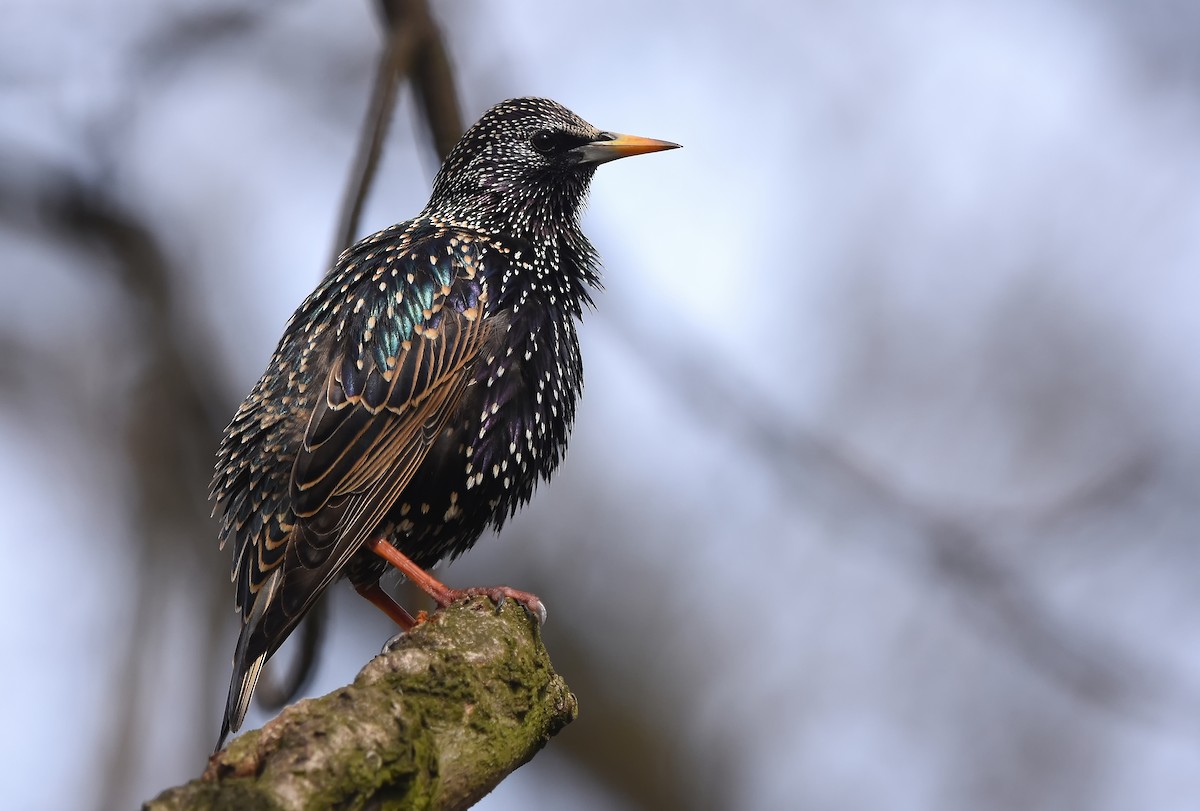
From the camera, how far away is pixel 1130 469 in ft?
26.1

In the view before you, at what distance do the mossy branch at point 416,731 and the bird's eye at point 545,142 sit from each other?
2.64 meters

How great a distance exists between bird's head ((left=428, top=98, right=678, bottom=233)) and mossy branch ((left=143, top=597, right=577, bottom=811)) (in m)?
2.34

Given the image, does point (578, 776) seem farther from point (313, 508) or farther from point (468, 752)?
point (468, 752)

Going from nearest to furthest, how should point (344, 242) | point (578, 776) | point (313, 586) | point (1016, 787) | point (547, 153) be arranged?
point (313, 586)
point (344, 242)
point (547, 153)
point (578, 776)
point (1016, 787)

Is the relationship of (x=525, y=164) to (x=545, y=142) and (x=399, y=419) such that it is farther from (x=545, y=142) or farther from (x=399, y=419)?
(x=399, y=419)

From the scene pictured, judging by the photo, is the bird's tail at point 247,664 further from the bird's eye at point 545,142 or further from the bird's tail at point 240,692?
the bird's eye at point 545,142

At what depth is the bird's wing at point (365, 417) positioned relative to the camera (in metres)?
4.11

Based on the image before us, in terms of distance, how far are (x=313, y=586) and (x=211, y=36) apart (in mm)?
4618

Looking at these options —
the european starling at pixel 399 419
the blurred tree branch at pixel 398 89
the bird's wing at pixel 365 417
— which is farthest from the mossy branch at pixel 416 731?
the blurred tree branch at pixel 398 89

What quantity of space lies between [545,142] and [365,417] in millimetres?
1828

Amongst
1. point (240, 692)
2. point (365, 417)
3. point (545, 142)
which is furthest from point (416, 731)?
point (545, 142)

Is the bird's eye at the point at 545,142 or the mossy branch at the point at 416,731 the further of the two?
the bird's eye at the point at 545,142

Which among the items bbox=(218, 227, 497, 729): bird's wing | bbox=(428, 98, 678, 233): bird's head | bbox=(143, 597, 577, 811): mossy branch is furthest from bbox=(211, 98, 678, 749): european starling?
bbox=(143, 597, 577, 811): mossy branch

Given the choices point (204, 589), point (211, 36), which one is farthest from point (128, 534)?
point (211, 36)
